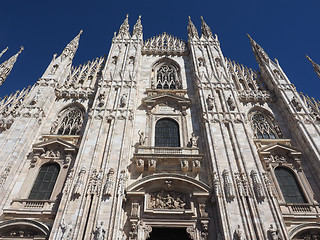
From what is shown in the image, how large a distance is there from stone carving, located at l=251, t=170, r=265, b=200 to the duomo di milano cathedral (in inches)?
2.1

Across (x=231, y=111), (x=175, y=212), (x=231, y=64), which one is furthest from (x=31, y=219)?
(x=231, y=64)

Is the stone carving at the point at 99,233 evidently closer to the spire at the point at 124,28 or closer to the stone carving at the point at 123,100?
the stone carving at the point at 123,100

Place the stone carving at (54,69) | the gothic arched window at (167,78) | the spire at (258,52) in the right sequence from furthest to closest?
1. the spire at (258,52)
2. the gothic arched window at (167,78)
3. the stone carving at (54,69)

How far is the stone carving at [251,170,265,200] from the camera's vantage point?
11.1 meters

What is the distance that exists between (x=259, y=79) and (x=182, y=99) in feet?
26.2

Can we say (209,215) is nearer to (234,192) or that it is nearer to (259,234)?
(234,192)

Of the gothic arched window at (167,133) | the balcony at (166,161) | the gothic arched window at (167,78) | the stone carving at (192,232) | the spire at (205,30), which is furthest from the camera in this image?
the spire at (205,30)

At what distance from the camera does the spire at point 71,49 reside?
20625 millimetres

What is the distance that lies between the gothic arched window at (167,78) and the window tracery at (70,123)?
691cm

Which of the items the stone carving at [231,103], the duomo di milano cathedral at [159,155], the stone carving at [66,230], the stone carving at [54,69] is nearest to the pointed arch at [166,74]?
the duomo di milano cathedral at [159,155]

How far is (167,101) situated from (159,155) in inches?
221

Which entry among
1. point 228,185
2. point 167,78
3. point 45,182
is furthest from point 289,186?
point 45,182

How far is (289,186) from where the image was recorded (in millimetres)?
12836

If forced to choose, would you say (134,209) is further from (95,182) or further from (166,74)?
(166,74)
